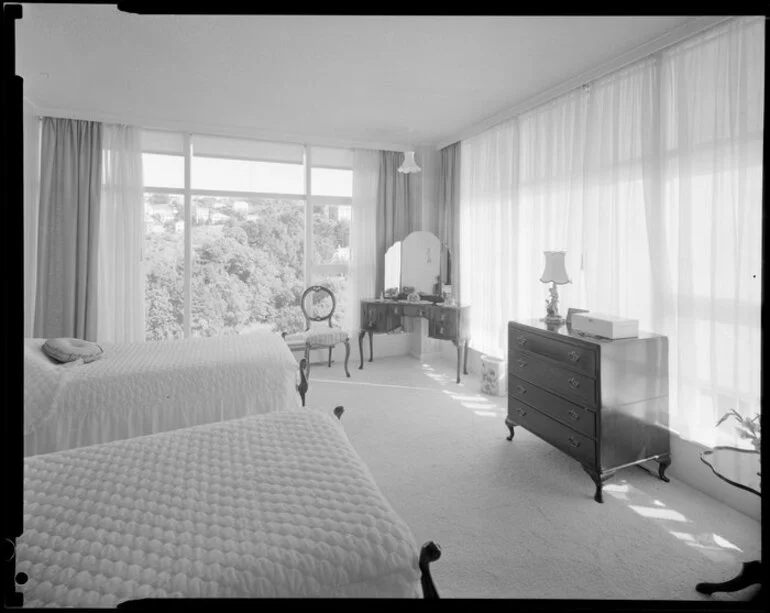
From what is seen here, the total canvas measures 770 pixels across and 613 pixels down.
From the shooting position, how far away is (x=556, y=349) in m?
2.97

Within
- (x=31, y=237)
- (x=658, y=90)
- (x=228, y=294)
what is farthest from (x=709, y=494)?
(x=31, y=237)

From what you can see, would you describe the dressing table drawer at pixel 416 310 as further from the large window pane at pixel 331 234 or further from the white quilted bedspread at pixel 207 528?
the white quilted bedspread at pixel 207 528

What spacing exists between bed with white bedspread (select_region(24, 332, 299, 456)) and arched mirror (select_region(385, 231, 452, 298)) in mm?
2730

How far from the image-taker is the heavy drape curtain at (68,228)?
4605 mm

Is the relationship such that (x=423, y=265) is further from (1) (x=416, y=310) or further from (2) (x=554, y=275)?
(2) (x=554, y=275)

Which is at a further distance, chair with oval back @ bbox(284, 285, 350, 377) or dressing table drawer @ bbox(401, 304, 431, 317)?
dressing table drawer @ bbox(401, 304, 431, 317)

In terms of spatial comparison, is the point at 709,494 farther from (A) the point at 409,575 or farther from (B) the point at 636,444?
(A) the point at 409,575

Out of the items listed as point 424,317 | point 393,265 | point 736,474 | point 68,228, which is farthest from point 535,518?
point 68,228

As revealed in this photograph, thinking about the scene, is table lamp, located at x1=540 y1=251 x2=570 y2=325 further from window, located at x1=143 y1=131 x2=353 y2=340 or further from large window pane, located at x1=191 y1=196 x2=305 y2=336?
large window pane, located at x1=191 y1=196 x2=305 y2=336

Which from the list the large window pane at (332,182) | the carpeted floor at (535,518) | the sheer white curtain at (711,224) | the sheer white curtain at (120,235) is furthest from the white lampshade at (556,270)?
the sheer white curtain at (120,235)

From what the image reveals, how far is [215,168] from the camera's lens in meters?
5.39

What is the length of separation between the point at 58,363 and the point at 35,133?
2.96m

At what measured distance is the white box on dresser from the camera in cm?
272

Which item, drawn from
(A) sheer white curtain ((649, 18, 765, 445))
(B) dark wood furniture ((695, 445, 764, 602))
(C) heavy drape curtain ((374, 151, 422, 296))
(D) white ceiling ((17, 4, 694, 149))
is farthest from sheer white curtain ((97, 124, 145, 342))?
(B) dark wood furniture ((695, 445, 764, 602))
